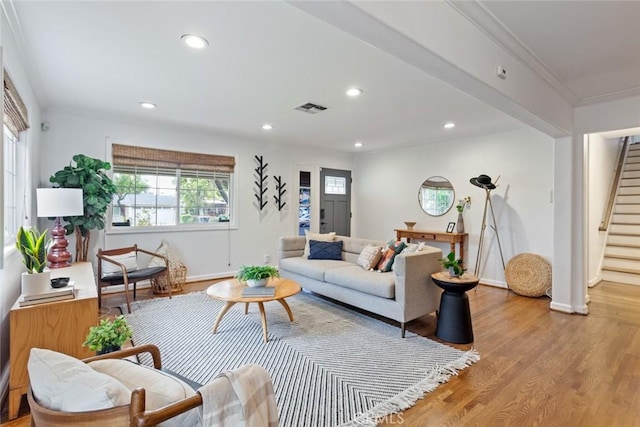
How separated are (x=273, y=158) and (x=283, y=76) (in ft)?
10.1

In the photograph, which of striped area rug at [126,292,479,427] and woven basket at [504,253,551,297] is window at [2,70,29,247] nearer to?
striped area rug at [126,292,479,427]

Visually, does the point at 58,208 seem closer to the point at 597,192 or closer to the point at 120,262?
the point at 120,262

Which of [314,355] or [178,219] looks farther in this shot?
[178,219]

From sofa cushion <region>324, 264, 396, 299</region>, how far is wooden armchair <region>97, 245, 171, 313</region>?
2147mm

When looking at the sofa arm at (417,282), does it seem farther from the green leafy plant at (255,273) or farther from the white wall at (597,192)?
the white wall at (597,192)

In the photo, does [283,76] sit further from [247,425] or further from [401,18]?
[247,425]

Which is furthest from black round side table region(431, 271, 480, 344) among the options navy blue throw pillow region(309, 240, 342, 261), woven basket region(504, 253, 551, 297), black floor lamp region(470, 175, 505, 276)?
black floor lamp region(470, 175, 505, 276)

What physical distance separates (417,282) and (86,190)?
3.79m

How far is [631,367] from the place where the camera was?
2.47 meters

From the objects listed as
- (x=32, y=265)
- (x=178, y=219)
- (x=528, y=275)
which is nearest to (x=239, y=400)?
(x=32, y=265)

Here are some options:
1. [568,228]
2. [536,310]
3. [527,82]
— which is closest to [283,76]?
[527,82]

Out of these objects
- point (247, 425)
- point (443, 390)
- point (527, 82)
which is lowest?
point (443, 390)

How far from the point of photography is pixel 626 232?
18.3 ft

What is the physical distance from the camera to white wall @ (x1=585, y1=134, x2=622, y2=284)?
4.68 meters
